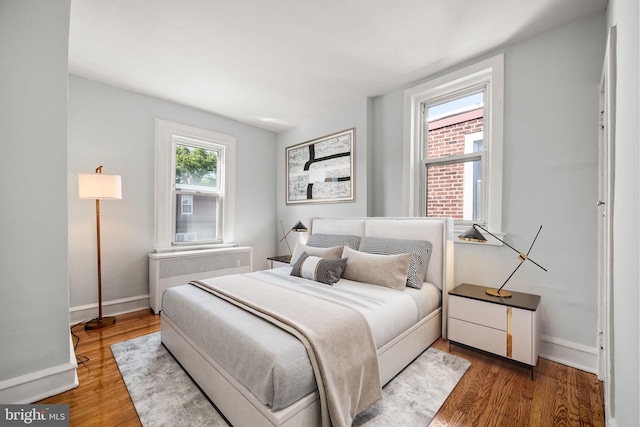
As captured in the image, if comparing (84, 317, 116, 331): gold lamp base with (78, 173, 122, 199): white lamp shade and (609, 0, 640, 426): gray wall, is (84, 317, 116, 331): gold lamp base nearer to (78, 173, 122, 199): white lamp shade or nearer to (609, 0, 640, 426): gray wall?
(78, 173, 122, 199): white lamp shade

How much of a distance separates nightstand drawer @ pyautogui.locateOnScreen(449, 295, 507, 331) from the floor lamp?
3433 mm

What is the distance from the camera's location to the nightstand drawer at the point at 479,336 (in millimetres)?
2023

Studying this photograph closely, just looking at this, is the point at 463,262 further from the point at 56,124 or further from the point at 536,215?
the point at 56,124

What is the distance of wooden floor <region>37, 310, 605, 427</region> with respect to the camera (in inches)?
60.6

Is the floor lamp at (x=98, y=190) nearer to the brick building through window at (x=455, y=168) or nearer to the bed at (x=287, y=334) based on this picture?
the bed at (x=287, y=334)

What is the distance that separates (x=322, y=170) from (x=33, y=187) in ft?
10.0

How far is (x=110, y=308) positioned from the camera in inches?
125

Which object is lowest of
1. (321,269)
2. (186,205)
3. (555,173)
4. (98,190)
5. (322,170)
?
(321,269)

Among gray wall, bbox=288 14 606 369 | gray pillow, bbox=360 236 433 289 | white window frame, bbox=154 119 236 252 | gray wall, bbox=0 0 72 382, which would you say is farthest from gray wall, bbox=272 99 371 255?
gray wall, bbox=0 0 72 382

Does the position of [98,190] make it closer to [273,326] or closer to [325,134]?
[273,326]

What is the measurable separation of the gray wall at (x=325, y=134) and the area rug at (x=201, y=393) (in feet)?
6.28

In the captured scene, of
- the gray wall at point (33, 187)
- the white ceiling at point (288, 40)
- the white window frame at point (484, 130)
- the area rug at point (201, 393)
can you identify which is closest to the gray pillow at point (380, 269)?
the area rug at point (201, 393)

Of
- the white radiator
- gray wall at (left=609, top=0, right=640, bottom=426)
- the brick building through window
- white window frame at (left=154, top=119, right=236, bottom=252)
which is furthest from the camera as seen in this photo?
white window frame at (left=154, top=119, right=236, bottom=252)

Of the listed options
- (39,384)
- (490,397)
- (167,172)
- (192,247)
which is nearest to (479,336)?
(490,397)
